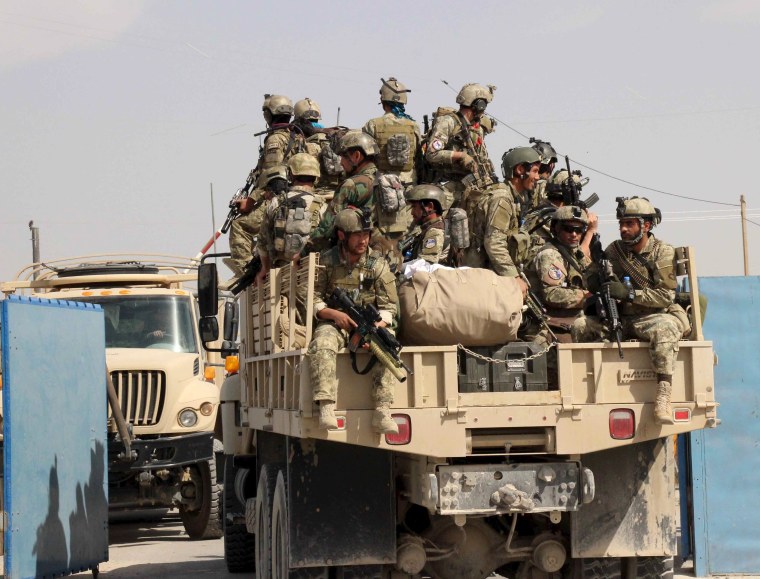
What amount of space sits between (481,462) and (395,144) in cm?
474

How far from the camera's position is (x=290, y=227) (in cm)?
1084

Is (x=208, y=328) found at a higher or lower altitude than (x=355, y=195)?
lower

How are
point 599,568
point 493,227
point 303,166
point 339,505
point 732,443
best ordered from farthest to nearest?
point 732,443 → point 303,166 → point 493,227 → point 599,568 → point 339,505

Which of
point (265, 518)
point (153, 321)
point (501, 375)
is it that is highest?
point (153, 321)

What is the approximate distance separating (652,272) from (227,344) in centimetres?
410

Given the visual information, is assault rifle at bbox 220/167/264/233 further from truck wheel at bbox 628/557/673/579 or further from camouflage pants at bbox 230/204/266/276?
truck wheel at bbox 628/557/673/579

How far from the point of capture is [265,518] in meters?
10.6

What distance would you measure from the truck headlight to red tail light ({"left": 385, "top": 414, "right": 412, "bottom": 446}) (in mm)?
8381

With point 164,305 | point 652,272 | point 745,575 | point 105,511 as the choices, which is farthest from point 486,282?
point 164,305

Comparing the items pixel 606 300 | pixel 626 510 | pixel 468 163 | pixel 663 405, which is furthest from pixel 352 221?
pixel 468 163

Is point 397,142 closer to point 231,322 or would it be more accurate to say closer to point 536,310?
point 231,322

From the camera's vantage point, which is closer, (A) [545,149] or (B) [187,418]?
(A) [545,149]

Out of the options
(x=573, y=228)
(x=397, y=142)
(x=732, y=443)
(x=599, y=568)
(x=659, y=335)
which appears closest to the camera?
(x=659, y=335)

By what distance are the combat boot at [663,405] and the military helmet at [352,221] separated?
7.07 feet
